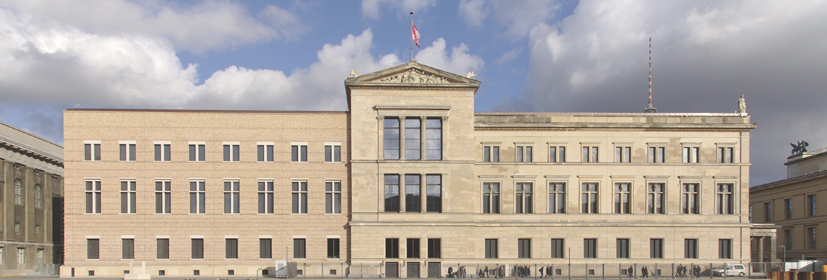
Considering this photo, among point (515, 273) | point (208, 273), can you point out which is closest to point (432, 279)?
point (515, 273)

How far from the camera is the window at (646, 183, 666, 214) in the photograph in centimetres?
6006

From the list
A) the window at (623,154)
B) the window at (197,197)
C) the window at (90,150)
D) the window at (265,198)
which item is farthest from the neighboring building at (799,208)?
the window at (90,150)

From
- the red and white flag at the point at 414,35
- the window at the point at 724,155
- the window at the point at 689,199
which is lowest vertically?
the window at the point at 689,199

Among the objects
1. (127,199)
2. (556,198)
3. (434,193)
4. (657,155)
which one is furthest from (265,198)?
(657,155)

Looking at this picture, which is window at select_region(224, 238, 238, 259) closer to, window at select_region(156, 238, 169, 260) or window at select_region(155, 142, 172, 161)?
window at select_region(156, 238, 169, 260)

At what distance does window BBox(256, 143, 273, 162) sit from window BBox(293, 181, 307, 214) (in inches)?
124

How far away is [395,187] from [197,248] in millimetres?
17466

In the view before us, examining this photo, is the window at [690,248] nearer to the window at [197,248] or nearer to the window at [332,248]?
the window at [332,248]

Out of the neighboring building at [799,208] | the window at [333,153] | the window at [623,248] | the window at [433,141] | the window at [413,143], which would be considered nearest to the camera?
the window at [413,143]

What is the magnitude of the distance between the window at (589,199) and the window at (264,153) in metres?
27.5

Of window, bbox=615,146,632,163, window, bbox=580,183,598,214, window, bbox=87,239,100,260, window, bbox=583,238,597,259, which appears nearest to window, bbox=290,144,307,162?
window, bbox=87,239,100,260

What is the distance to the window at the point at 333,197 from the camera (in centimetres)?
5819

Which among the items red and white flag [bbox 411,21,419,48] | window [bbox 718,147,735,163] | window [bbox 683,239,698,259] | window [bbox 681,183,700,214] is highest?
red and white flag [bbox 411,21,419,48]

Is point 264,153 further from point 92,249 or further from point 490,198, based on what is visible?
point 490,198
